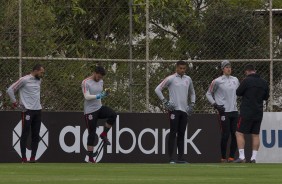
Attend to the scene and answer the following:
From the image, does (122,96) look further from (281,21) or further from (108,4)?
(281,21)

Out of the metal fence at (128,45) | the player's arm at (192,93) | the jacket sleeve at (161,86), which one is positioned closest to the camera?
the jacket sleeve at (161,86)

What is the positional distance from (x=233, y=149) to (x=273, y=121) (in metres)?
1.38

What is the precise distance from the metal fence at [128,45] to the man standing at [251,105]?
1.64 metres

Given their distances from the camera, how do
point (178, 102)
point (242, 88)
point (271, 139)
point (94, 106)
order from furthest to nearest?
point (271, 139) < point (94, 106) < point (178, 102) < point (242, 88)

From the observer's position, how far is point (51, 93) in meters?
21.9

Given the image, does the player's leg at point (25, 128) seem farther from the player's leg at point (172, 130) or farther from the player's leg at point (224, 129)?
the player's leg at point (224, 129)

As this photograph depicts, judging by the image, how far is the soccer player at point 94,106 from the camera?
21109 mm

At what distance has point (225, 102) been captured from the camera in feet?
71.5

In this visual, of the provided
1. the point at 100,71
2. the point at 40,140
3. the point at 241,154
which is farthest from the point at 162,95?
the point at 40,140

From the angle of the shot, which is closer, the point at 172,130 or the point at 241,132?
the point at 241,132

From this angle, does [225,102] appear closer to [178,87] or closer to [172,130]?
[178,87]

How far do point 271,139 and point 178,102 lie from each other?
2657mm

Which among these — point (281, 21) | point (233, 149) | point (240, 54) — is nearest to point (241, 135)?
point (233, 149)
